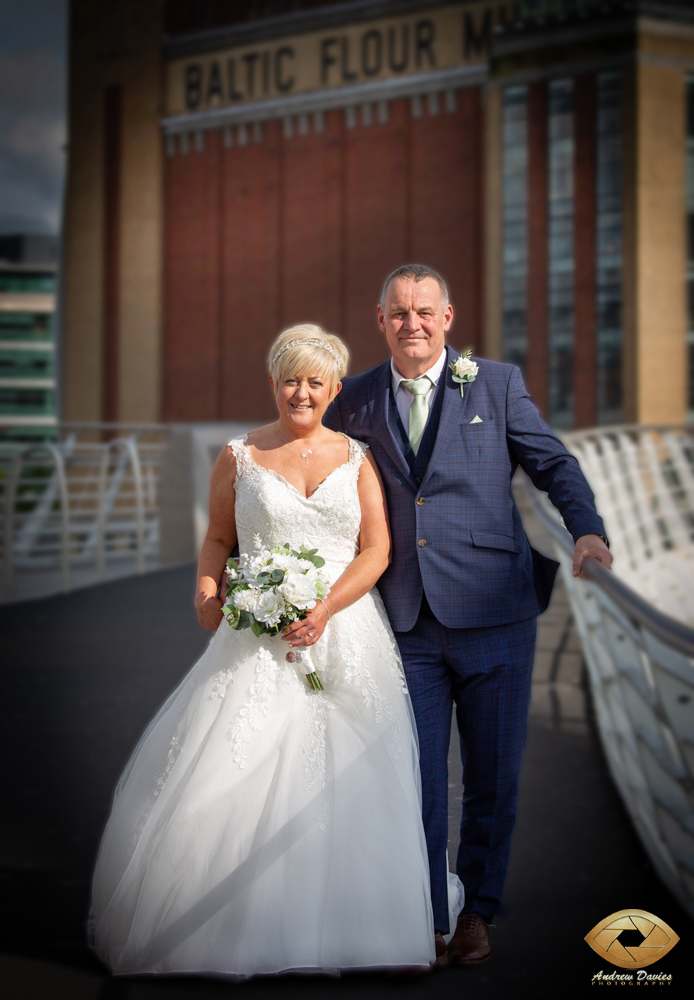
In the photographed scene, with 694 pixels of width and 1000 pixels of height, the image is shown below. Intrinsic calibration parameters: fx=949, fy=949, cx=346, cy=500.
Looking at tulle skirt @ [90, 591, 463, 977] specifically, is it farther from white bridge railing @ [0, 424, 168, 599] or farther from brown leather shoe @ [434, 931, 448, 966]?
white bridge railing @ [0, 424, 168, 599]

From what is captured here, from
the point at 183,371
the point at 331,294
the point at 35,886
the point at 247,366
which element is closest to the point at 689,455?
the point at 331,294

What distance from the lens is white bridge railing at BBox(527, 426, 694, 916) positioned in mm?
3074

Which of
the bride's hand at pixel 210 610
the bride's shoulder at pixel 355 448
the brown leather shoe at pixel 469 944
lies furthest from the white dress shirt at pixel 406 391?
the brown leather shoe at pixel 469 944

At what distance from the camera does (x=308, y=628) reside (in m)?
2.15

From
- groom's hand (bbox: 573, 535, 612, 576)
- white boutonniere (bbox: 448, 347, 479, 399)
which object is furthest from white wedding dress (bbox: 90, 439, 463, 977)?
groom's hand (bbox: 573, 535, 612, 576)

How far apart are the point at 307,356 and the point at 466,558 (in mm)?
636

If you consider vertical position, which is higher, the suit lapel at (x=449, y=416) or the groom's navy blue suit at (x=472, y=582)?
the suit lapel at (x=449, y=416)

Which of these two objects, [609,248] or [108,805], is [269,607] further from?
[609,248]

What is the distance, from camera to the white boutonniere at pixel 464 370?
238cm

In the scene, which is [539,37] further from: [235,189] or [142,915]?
[142,915]

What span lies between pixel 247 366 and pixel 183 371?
1.58m

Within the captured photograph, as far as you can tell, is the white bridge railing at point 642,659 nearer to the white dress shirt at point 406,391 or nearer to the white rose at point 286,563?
the white dress shirt at point 406,391

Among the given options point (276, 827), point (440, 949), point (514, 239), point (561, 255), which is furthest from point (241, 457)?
point (514, 239)

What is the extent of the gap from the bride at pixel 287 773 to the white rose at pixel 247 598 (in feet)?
0.35
